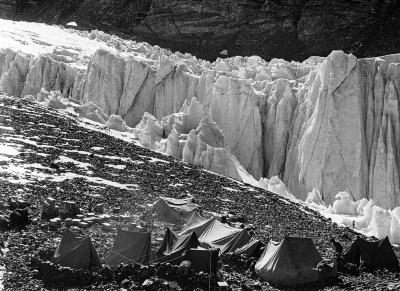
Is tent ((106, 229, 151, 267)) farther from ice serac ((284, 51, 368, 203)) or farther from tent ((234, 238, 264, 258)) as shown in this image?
ice serac ((284, 51, 368, 203))

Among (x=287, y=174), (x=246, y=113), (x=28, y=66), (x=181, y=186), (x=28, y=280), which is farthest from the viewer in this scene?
(x=28, y=66)

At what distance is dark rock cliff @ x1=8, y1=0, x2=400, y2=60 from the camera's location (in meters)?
98.3

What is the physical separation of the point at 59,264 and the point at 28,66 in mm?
48059

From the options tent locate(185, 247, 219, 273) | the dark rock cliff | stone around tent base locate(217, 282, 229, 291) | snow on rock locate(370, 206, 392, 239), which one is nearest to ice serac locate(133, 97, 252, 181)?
snow on rock locate(370, 206, 392, 239)

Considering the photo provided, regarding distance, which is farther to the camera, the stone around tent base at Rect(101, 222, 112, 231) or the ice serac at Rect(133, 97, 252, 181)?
the ice serac at Rect(133, 97, 252, 181)

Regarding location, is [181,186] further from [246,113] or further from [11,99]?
[11,99]

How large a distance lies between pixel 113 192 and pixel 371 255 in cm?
1253

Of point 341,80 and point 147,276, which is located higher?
point 341,80

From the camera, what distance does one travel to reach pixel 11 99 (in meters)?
53.9

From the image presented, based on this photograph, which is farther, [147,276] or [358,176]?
[358,176]

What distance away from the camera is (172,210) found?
1166 inches

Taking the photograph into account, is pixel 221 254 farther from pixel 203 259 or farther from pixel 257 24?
pixel 257 24

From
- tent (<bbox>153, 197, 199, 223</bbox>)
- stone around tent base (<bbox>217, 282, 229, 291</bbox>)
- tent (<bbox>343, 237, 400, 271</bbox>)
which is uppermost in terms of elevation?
stone around tent base (<bbox>217, 282, 229, 291</bbox>)

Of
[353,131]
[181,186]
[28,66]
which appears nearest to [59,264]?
[181,186]
